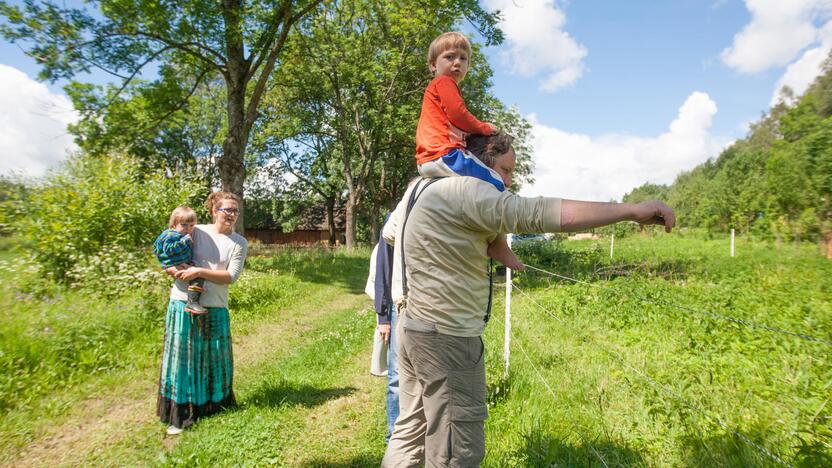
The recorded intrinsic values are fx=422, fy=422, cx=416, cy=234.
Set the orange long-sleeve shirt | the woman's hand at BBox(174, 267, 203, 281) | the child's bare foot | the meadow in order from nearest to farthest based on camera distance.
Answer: the child's bare foot, the orange long-sleeve shirt, the meadow, the woman's hand at BBox(174, 267, 203, 281)

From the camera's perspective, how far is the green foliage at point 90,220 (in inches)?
306

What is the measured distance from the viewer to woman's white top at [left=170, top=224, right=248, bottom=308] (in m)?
3.73

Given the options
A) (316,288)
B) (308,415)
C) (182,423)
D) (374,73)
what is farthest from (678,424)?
(374,73)

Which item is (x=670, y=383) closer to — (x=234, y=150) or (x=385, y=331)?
(x=385, y=331)

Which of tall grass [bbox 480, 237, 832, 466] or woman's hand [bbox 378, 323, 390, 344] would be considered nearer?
tall grass [bbox 480, 237, 832, 466]

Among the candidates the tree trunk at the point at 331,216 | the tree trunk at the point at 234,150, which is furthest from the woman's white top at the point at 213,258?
the tree trunk at the point at 331,216

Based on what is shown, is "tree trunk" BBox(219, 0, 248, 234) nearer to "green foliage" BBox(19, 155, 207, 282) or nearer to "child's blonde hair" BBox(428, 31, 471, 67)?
"green foliage" BBox(19, 155, 207, 282)

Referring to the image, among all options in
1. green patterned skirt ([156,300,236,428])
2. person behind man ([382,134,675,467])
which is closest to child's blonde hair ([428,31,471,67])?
person behind man ([382,134,675,467])

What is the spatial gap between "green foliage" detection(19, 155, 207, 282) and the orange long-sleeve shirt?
7052 millimetres

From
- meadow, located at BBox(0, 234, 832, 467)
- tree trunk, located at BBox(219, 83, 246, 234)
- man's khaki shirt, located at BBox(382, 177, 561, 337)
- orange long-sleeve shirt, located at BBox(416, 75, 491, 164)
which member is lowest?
meadow, located at BBox(0, 234, 832, 467)

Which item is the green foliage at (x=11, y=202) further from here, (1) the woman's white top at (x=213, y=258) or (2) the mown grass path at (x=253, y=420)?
(1) the woman's white top at (x=213, y=258)

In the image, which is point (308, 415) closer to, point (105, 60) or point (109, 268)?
point (109, 268)

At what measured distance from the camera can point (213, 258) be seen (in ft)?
12.3

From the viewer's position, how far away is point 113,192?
8.38 meters
